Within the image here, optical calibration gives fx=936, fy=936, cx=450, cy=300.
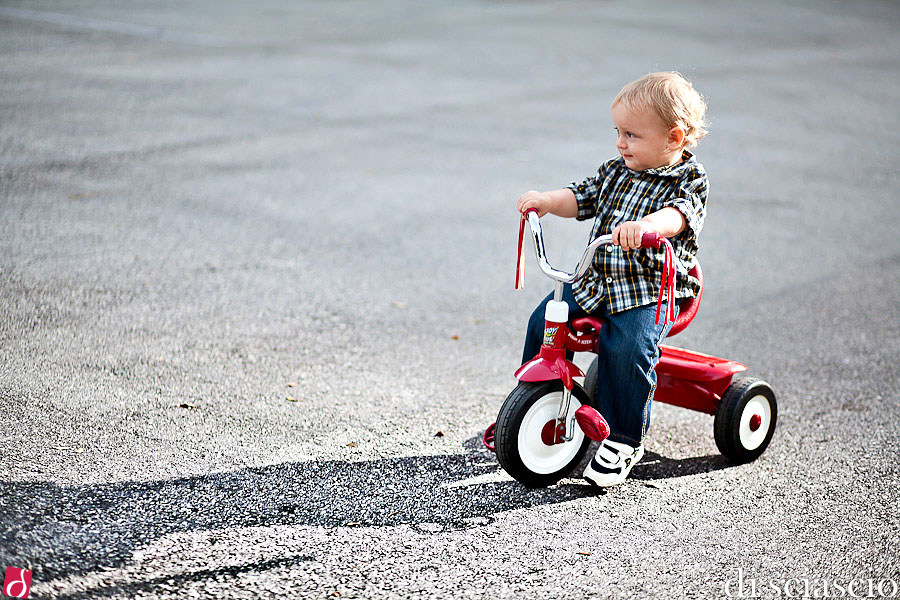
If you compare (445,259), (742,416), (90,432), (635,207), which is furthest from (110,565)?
(445,259)

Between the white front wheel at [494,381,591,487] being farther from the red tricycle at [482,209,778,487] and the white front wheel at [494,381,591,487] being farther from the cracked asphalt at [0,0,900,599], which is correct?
the cracked asphalt at [0,0,900,599]

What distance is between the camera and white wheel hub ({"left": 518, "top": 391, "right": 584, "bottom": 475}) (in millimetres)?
3521

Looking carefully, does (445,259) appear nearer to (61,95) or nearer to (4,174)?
(4,174)

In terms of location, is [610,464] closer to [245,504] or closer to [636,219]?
[636,219]

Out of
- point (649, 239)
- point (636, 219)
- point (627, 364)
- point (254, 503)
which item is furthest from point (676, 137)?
point (254, 503)

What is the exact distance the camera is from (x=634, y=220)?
11.0ft

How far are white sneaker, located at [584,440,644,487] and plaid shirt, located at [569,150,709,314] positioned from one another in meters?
0.56

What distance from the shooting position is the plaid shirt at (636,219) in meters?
3.41

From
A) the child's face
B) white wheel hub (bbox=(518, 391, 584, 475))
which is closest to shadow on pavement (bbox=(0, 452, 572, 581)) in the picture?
white wheel hub (bbox=(518, 391, 584, 475))

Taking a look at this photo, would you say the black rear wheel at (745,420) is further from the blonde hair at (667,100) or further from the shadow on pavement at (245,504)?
the blonde hair at (667,100)

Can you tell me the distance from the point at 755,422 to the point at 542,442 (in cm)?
102

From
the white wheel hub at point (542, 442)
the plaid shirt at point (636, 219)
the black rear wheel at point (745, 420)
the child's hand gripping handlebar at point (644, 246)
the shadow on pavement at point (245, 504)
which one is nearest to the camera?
the shadow on pavement at point (245, 504)

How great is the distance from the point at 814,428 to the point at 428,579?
224cm

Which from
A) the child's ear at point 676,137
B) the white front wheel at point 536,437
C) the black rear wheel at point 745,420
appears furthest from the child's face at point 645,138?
the black rear wheel at point 745,420
